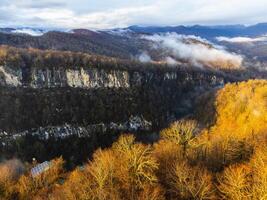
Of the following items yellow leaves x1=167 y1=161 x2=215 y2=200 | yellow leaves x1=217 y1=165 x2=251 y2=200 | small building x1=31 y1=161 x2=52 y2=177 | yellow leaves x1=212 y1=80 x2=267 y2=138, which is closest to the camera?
yellow leaves x1=217 y1=165 x2=251 y2=200

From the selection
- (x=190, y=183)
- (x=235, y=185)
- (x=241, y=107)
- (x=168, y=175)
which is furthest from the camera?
(x=241, y=107)

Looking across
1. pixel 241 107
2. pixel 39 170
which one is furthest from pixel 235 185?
pixel 241 107

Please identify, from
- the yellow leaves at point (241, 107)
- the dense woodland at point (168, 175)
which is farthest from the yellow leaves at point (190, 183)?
the yellow leaves at point (241, 107)

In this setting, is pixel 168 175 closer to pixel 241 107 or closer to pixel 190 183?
pixel 190 183

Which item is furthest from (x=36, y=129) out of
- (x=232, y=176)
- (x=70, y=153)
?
(x=232, y=176)

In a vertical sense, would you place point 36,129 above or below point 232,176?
below

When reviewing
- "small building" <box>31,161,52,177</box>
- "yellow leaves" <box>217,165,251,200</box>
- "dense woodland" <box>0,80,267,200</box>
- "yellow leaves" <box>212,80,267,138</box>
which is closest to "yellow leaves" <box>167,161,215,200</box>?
"dense woodland" <box>0,80,267,200</box>

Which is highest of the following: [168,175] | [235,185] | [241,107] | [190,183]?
[235,185]

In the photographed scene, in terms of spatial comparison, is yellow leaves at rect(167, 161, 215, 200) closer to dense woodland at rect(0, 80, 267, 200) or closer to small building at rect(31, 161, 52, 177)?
dense woodland at rect(0, 80, 267, 200)

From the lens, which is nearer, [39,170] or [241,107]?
[39,170]

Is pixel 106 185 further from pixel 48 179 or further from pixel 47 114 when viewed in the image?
pixel 47 114

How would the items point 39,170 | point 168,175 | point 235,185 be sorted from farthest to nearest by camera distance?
point 39,170 → point 168,175 → point 235,185
